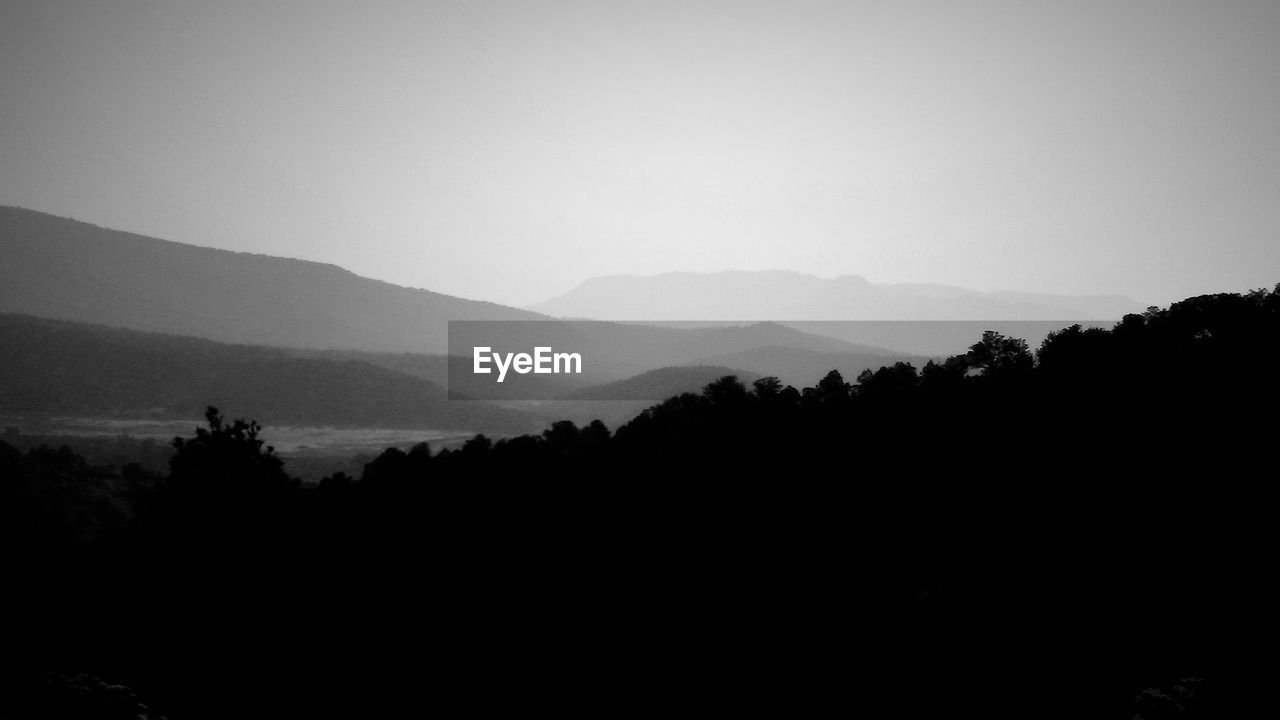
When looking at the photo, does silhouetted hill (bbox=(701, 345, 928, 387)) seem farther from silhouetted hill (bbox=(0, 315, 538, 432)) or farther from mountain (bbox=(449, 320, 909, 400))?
silhouetted hill (bbox=(0, 315, 538, 432))

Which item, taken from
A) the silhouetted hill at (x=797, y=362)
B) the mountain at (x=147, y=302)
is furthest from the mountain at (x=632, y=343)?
the mountain at (x=147, y=302)

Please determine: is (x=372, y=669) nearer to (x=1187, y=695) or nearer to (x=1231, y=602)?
(x=1187, y=695)

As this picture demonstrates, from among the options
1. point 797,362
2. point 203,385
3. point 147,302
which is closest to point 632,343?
point 797,362

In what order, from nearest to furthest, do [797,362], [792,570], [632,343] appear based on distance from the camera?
1. [792,570]
2. [797,362]
3. [632,343]

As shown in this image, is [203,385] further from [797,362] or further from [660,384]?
[797,362]

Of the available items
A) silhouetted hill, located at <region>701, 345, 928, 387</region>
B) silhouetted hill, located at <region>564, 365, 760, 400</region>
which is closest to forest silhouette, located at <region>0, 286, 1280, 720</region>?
silhouetted hill, located at <region>564, 365, 760, 400</region>
